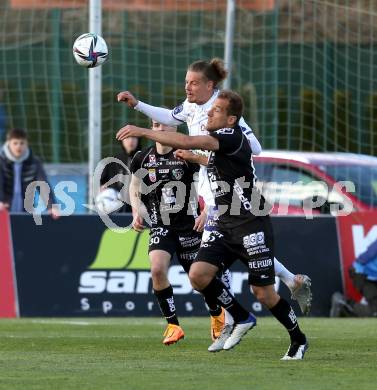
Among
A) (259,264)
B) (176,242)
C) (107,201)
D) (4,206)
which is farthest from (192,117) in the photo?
(4,206)

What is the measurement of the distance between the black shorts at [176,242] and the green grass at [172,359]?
31.4 inches

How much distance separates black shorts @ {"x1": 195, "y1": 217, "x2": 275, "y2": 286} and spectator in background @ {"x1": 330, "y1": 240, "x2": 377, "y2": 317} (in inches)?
230

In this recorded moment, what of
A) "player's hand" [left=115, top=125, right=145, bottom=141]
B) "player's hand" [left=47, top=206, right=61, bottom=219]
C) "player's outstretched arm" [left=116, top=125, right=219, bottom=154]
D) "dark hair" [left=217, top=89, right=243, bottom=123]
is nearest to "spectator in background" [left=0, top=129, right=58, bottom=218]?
"player's hand" [left=47, top=206, right=61, bottom=219]

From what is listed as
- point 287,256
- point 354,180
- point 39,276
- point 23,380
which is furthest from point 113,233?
point 23,380

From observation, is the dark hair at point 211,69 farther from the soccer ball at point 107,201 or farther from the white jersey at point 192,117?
the soccer ball at point 107,201

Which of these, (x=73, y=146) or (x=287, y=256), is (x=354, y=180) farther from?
(x=73, y=146)

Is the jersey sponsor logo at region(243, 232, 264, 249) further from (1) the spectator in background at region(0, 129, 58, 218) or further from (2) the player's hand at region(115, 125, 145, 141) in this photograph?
(1) the spectator in background at region(0, 129, 58, 218)

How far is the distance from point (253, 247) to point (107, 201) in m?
6.31

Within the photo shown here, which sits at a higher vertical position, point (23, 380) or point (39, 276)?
Result: point (23, 380)

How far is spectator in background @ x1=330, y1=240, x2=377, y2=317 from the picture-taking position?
15.1m

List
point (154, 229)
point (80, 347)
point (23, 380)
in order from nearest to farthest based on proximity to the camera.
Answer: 1. point (23, 380)
2. point (80, 347)
3. point (154, 229)

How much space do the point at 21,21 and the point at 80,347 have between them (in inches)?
379

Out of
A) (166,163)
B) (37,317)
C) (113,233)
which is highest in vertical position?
(166,163)

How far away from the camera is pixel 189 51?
19.0 meters
